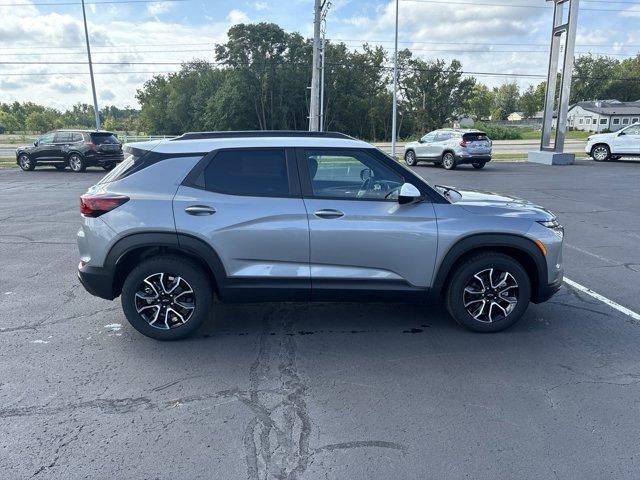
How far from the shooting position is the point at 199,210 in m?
4.06

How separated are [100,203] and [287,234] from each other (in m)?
1.60

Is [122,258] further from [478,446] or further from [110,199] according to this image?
[478,446]

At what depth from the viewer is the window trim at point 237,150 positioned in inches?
162

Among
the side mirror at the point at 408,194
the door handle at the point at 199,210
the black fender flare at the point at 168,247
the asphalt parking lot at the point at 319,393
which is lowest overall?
the asphalt parking lot at the point at 319,393

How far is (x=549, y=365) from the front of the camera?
3.88m

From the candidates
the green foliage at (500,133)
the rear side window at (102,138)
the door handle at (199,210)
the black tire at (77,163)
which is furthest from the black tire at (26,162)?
the green foliage at (500,133)

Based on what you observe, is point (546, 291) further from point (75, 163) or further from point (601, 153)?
point (601, 153)

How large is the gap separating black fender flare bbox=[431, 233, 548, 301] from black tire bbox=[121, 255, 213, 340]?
2.03 meters

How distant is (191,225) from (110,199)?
0.73 metres

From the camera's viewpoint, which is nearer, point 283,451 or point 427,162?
point 283,451

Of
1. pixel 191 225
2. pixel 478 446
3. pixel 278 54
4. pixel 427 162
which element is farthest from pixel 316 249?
pixel 278 54

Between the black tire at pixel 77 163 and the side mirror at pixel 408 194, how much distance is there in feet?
63.7

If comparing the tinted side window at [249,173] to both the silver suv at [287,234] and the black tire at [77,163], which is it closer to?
the silver suv at [287,234]

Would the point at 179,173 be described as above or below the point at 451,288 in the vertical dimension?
above
